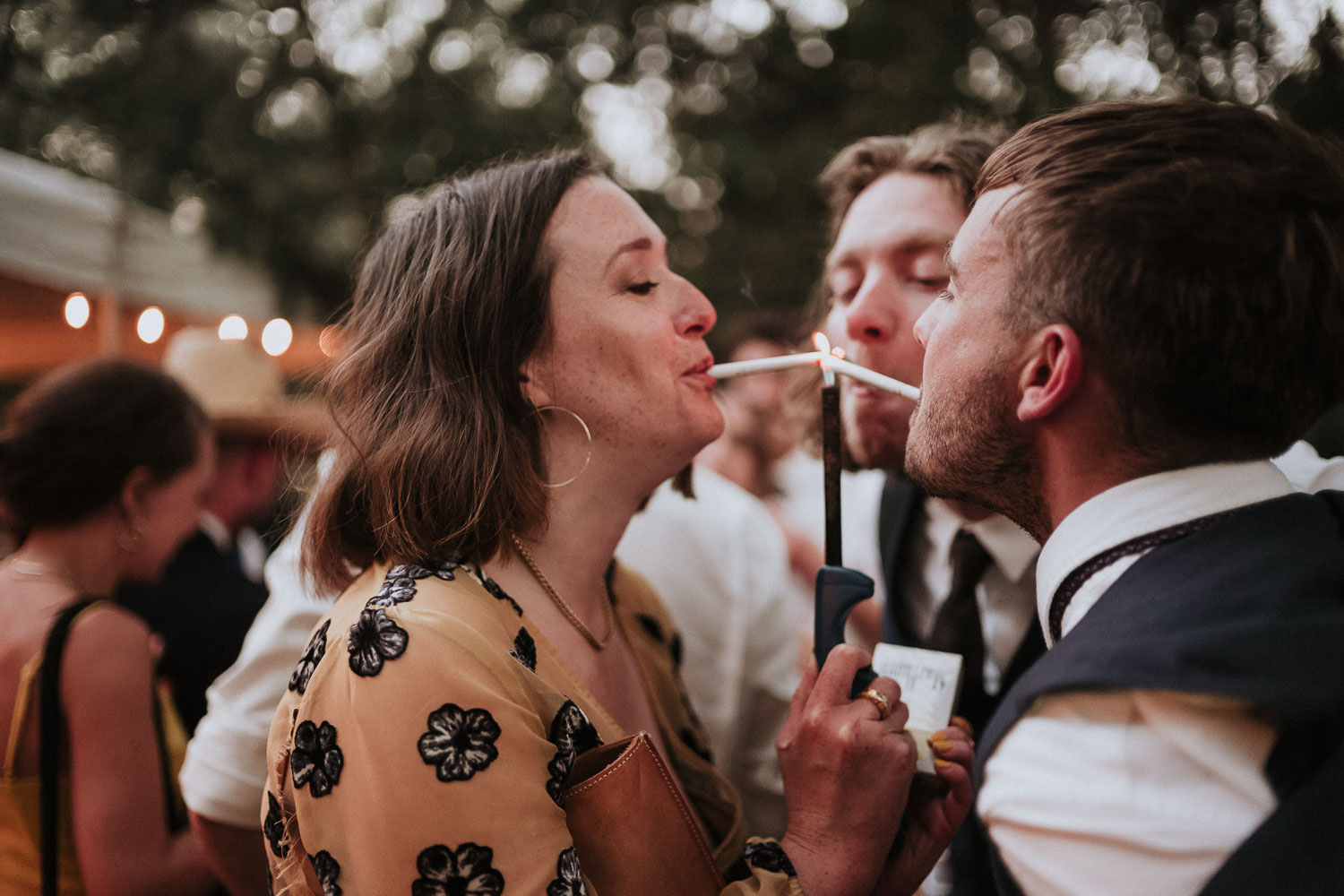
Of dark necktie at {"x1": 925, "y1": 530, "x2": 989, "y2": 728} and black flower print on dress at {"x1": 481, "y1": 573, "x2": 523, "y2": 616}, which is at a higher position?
black flower print on dress at {"x1": 481, "y1": 573, "x2": 523, "y2": 616}

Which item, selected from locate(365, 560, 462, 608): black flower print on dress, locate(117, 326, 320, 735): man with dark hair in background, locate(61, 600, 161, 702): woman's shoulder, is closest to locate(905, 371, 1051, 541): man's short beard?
locate(365, 560, 462, 608): black flower print on dress

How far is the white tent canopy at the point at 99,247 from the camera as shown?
4211 millimetres

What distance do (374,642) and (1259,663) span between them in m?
1.25

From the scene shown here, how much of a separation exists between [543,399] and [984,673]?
1.24 m

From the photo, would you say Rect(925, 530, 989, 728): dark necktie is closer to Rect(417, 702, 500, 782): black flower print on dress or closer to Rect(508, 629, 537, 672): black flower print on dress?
Rect(508, 629, 537, 672): black flower print on dress

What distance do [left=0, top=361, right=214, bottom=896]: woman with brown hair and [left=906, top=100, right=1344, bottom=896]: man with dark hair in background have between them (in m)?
2.11

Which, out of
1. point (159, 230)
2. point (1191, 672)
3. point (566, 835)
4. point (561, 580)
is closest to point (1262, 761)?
point (1191, 672)

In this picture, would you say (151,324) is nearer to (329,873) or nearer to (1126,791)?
(329,873)

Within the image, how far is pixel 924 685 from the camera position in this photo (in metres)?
2.09

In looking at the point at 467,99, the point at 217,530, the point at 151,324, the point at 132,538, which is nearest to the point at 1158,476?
the point at 132,538

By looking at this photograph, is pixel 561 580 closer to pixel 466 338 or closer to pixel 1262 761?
pixel 466 338

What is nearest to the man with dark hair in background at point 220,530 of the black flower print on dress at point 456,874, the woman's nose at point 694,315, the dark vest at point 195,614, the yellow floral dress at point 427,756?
the dark vest at point 195,614

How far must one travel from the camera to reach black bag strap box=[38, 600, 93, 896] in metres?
2.39

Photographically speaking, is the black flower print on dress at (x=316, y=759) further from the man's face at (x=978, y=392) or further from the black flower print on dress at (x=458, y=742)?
the man's face at (x=978, y=392)
